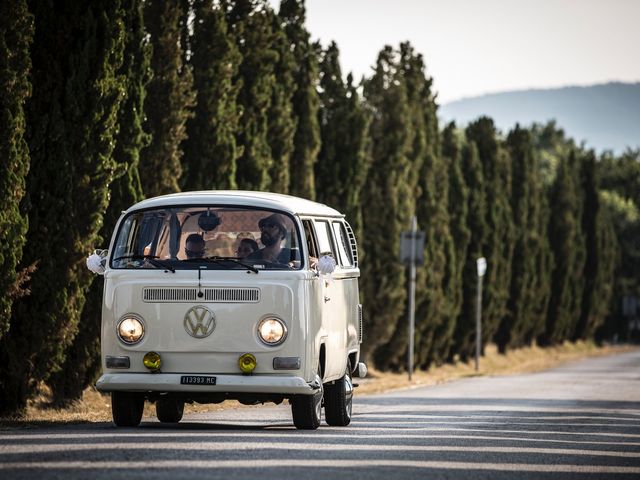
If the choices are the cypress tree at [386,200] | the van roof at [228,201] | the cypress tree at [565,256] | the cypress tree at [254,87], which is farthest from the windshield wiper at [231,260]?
the cypress tree at [565,256]

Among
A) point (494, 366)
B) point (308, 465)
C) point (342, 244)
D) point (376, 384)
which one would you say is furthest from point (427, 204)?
point (308, 465)

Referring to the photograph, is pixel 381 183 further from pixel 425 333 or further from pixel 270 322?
pixel 270 322

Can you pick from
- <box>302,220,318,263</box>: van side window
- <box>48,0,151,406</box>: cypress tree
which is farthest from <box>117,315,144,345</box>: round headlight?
<box>48,0,151,406</box>: cypress tree

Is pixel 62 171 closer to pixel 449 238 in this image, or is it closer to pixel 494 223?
pixel 449 238

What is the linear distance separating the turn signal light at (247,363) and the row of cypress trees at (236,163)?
156 inches

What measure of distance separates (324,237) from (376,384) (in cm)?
1586

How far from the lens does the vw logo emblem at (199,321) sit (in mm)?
14852

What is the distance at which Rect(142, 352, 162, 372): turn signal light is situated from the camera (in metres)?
14.9

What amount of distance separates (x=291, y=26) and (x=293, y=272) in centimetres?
2328

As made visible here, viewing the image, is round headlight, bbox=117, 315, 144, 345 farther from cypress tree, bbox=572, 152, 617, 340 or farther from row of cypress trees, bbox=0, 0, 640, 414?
cypress tree, bbox=572, 152, 617, 340

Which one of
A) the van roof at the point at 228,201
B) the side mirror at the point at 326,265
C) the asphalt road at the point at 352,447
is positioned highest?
the van roof at the point at 228,201

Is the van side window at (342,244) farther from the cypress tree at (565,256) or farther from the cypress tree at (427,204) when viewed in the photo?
the cypress tree at (565,256)

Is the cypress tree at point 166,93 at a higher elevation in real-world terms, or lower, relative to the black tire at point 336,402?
higher

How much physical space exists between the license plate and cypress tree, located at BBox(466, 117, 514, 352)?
41.3 meters
